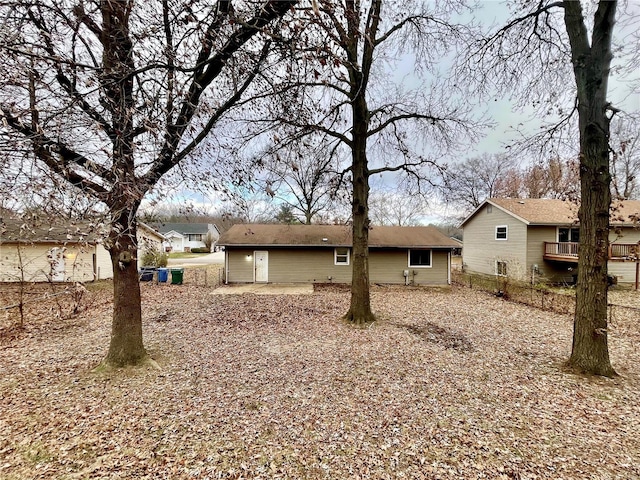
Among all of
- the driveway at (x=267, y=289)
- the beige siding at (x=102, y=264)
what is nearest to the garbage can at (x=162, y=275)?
the beige siding at (x=102, y=264)

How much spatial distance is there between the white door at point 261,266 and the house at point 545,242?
465 inches

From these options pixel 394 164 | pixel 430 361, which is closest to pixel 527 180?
pixel 394 164

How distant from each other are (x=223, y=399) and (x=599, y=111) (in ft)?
23.5

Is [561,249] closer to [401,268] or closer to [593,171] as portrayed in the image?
[401,268]

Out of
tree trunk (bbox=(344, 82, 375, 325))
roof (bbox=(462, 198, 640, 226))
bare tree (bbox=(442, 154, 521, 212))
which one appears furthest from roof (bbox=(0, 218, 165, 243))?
bare tree (bbox=(442, 154, 521, 212))

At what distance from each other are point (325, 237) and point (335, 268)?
5.57 feet

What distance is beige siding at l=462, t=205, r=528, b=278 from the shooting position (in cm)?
1518

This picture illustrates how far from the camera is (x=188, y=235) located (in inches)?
1745

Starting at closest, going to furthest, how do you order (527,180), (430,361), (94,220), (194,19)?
(94,220), (194,19), (430,361), (527,180)

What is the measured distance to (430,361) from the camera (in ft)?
17.4

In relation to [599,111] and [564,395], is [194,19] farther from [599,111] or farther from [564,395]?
[564,395]

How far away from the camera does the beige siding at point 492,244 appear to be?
49.8ft

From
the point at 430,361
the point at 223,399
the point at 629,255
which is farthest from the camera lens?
the point at 629,255

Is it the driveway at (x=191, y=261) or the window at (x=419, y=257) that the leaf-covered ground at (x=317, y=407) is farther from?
the driveway at (x=191, y=261)
